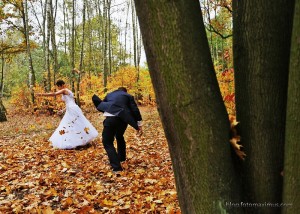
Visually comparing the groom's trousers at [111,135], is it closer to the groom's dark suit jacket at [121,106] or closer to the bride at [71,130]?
the groom's dark suit jacket at [121,106]

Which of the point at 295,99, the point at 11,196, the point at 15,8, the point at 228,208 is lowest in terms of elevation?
the point at 11,196

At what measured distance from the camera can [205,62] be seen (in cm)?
162

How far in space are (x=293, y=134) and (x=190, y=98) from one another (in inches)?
21.4

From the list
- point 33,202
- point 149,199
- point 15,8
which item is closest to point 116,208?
point 149,199

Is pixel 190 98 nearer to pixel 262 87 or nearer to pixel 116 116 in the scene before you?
pixel 262 87

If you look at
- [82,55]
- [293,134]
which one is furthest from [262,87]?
[82,55]

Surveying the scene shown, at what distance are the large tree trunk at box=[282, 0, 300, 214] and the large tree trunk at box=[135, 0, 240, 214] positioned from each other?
290 millimetres

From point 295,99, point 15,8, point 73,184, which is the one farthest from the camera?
point 15,8

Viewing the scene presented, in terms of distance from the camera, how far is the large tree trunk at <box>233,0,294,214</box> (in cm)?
161

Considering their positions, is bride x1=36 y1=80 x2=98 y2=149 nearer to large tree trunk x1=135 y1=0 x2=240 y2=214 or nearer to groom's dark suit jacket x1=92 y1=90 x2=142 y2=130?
groom's dark suit jacket x1=92 y1=90 x2=142 y2=130

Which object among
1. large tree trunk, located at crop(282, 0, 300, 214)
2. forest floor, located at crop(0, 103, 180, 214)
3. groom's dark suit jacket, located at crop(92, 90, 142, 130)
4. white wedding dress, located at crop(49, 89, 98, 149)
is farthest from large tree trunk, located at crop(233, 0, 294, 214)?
white wedding dress, located at crop(49, 89, 98, 149)

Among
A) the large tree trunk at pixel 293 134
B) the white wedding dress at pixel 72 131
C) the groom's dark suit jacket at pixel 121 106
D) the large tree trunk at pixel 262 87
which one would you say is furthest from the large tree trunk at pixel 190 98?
the white wedding dress at pixel 72 131

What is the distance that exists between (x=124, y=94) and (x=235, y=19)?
386cm

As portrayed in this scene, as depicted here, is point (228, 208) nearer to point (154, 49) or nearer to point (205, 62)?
point (205, 62)
